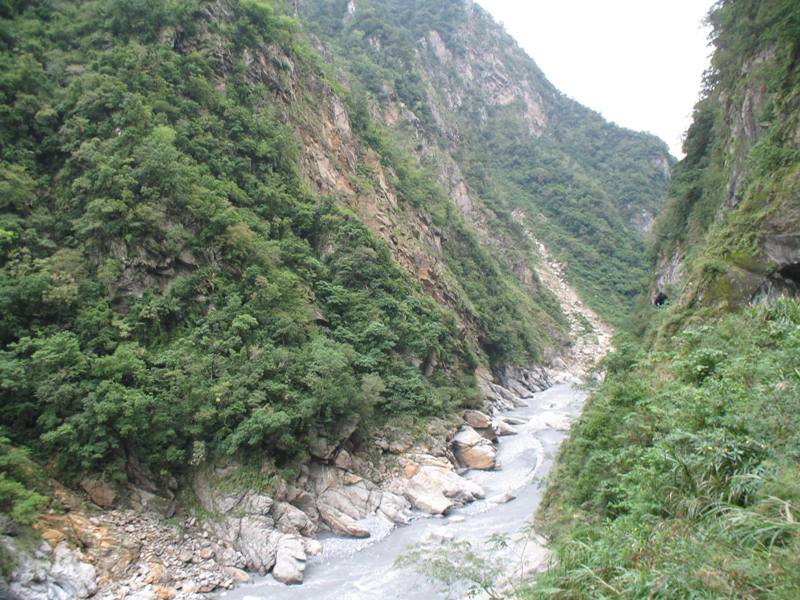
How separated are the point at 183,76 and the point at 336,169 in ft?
35.6

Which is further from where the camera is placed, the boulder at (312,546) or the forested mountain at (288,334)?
the boulder at (312,546)

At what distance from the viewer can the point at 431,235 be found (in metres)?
40.0

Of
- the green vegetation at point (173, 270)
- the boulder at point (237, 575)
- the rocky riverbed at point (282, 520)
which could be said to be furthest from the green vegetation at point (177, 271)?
the boulder at point (237, 575)

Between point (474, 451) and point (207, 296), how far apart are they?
517 inches

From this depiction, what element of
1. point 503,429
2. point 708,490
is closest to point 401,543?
point 708,490

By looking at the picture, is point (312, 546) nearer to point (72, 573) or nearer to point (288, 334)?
point (72, 573)

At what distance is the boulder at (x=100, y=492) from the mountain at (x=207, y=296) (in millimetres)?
49

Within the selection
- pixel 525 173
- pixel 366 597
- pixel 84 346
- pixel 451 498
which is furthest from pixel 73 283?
pixel 525 173

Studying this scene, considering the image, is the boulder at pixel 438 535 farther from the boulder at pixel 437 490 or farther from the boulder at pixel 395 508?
the boulder at pixel 437 490

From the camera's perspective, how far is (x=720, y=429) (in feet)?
17.2

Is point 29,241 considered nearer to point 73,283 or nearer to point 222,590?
point 73,283

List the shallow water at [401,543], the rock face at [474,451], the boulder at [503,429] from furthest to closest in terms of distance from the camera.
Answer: the boulder at [503,429], the rock face at [474,451], the shallow water at [401,543]

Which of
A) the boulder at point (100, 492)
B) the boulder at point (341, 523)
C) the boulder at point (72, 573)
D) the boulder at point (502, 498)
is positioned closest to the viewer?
the boulder at point (72, 573)

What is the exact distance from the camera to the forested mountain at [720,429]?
12.4 feet
